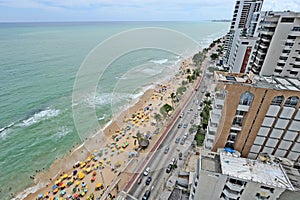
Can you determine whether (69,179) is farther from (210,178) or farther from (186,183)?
(210,178)

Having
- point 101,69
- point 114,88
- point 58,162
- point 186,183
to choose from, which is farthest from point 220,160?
point 101,69

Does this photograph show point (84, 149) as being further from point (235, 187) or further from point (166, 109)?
point (235, 187)

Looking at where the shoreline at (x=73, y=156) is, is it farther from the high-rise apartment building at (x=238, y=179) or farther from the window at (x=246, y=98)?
the window at (x=246, y=98)

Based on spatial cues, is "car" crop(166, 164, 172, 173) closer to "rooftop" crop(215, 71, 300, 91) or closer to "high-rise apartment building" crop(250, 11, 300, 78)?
"rooftop" crop(215, 71, 300, 91)

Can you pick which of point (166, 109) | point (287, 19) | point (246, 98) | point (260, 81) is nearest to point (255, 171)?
point (246, 98)

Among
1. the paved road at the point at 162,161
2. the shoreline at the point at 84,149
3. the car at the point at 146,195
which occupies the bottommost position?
the shoreline at the point at 84,149

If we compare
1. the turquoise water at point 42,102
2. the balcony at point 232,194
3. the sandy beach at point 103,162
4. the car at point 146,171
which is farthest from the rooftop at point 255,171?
the turquoise water at point 42,102
